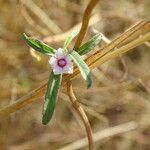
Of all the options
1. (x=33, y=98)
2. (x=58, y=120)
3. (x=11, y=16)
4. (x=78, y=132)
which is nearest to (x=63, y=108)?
(x=58, y=120)

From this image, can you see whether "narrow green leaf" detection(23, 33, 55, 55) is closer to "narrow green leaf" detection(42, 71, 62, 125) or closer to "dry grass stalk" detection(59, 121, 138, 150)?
"narrow green leaf" detection(42, 71, 62, 125)

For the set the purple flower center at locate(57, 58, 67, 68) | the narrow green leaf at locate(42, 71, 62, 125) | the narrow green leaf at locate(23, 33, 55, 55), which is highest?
the narrow green leaf at locate(23, 33, 55, 55)

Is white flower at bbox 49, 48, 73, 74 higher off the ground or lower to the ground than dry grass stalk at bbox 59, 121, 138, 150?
lower

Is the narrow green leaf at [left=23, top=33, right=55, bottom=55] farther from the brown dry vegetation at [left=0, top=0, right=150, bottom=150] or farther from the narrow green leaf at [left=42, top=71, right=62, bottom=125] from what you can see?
the brown dry vegetation at [left=0, top=0, right=150, bottom=150]

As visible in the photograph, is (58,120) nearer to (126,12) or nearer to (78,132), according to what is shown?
(78,132)

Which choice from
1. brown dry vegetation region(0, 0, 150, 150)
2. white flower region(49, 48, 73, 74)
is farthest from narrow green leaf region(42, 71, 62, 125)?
brown dry vegetation region(0, 0, 150, 150)

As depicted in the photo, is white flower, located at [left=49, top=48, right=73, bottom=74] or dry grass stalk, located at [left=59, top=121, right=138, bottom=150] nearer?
white flower, located at [left=49, top=48, right=73, bottom=74]

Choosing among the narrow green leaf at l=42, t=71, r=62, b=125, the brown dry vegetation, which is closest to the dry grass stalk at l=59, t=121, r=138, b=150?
the brown dry vegetation
